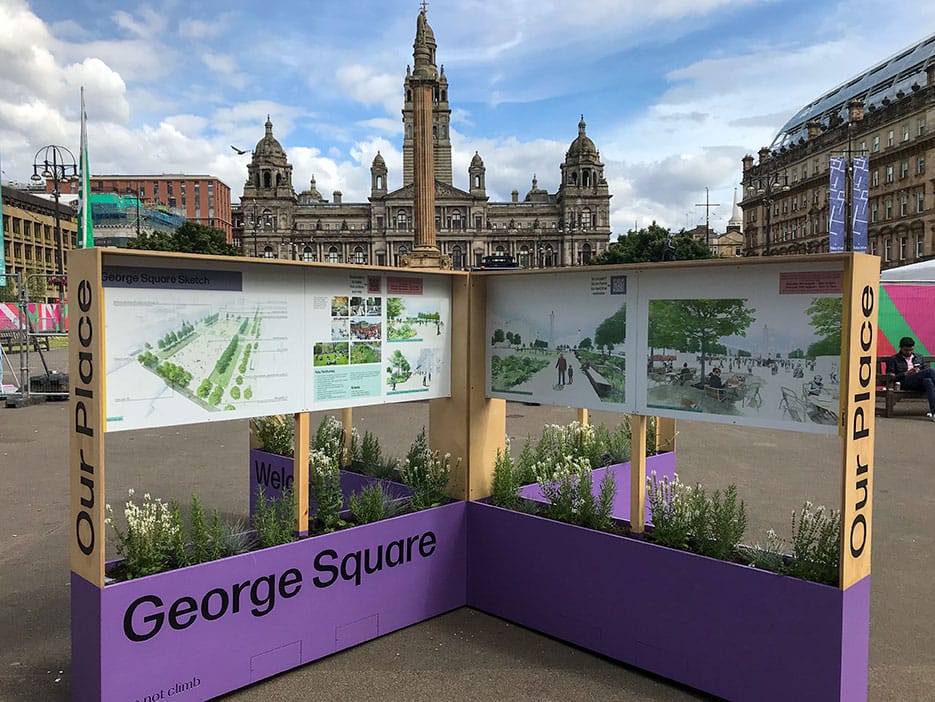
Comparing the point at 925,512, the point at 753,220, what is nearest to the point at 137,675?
the point at 925,512

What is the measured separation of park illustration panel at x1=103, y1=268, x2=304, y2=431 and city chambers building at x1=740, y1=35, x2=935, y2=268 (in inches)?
1709

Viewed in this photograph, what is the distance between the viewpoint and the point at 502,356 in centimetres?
543

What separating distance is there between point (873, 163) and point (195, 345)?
68.4 m

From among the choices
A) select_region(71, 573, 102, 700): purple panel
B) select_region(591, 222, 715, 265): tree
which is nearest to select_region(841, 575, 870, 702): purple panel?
select_region(71, 573, 102, 700): purple panel

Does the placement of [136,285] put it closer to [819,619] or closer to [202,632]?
[202,632]

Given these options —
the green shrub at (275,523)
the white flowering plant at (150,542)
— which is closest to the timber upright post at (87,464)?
the white flowering plant at (150,542)

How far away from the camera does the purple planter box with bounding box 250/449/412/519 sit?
584cm

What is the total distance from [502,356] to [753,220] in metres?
85.8

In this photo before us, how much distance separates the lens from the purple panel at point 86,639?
144 inches

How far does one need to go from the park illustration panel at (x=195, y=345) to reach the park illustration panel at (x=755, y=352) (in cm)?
225

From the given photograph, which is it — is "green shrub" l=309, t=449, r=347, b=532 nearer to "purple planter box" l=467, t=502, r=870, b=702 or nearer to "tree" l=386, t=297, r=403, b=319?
"purple planter box" l=467, t=502, r=870, b=702

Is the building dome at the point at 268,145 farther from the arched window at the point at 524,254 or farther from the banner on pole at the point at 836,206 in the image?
the banner on pole at the point at 836,206

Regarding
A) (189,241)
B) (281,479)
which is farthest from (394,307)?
(189,241)

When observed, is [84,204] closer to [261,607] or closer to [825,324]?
[261,607]
